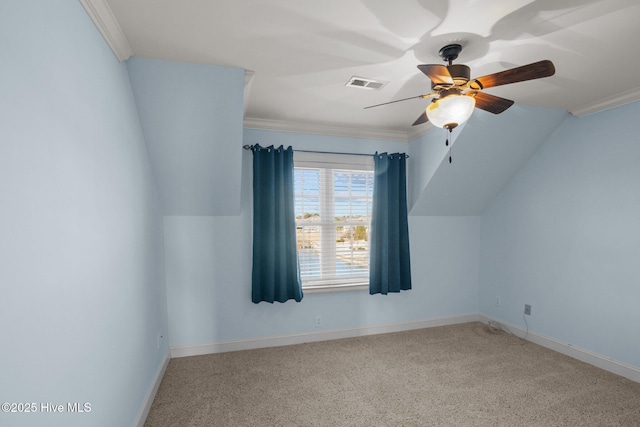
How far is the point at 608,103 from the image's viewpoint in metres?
2.78

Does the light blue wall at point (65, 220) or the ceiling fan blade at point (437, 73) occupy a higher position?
the ceiling fan blade at point (437, 73)

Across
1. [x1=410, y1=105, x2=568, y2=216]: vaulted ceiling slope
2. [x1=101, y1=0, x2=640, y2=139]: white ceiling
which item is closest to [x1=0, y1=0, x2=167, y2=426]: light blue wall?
[x1=101, y1=0, x2=640, y2=139]: white ceiling

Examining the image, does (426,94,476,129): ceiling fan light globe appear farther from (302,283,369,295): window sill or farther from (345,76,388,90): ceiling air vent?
(302,283,369,295): window sill

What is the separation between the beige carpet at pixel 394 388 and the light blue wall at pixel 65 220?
0.66 meters

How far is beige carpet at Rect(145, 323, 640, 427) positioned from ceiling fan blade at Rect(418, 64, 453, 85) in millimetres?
2222

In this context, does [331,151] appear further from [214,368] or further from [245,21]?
[214,368]

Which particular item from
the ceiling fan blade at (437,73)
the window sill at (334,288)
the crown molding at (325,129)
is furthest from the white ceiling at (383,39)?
the window sill at (334,288)

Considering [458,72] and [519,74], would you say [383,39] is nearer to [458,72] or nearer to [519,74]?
[458,72]

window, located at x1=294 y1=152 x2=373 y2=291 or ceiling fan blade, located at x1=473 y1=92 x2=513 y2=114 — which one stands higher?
ceiling fan blade, located at x1=473 y1=92 x2=513 y2=114

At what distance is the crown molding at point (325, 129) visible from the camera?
128 inches

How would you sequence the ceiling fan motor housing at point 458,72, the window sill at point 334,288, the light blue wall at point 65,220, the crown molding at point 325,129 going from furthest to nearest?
the window sill at point 334,288 < the crown molding at point 325,129 < the ceiling fan motor housing at point 458,72 < the light blue wall at point 65,220

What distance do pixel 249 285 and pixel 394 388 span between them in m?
1.70

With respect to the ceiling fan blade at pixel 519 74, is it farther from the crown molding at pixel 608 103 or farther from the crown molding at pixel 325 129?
the crown molding at pixel 325 129

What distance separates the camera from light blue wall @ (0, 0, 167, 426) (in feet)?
3.10
